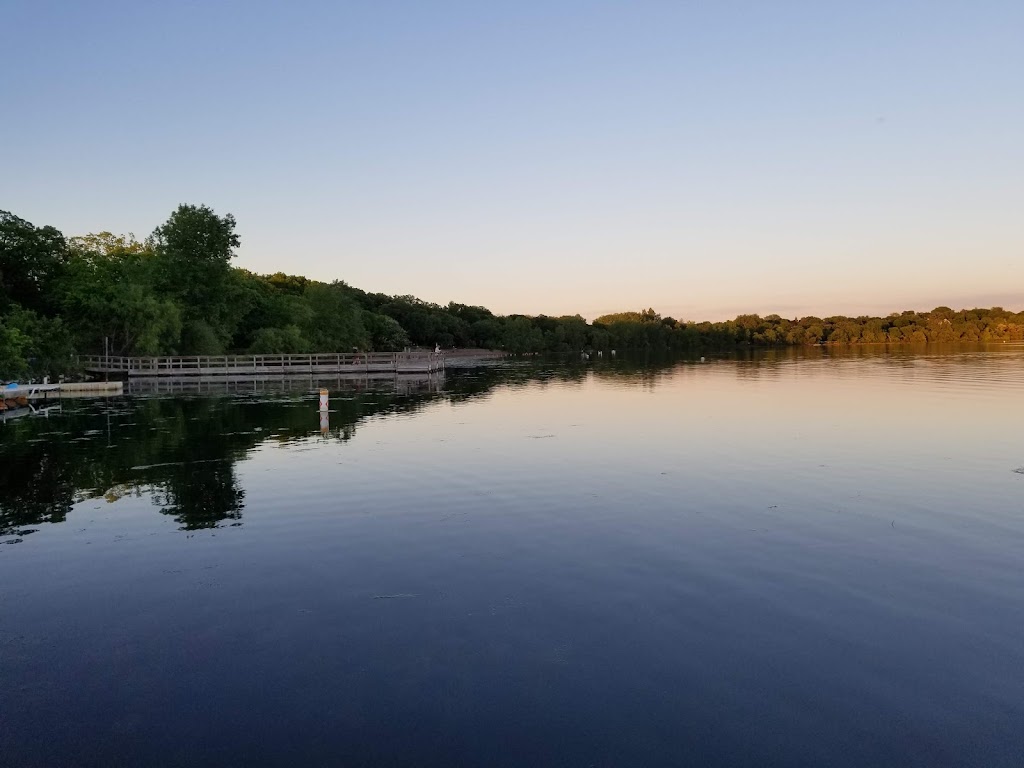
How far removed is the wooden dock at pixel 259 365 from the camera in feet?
228

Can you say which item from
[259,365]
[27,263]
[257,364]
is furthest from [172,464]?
[27,263]

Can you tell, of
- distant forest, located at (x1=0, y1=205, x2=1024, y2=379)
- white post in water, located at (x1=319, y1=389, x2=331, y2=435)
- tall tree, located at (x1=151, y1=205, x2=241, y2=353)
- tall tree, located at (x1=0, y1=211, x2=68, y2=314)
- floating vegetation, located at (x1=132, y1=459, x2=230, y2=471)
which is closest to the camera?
floating vegetation, located at (x1=132, y1=459, x2=230, y2=471)

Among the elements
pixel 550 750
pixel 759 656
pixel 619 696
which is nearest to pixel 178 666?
pixel 550 750

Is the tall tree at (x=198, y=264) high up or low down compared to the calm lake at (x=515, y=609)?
up

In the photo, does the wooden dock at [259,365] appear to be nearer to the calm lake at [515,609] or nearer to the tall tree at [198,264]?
the tall tree at [198,264]

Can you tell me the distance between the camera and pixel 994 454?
22.3 metres

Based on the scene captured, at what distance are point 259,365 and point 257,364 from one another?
0.91 feet

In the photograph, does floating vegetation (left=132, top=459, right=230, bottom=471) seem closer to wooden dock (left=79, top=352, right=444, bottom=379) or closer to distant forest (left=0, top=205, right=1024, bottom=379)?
distant forest (left=0, top=205, right=1024, bottom=379)

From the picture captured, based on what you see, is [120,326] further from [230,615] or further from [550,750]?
[550,750]

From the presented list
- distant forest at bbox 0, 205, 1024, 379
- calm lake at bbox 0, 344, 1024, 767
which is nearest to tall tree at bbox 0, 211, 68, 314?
distant forest at bbox 0, 205, 1024, 379

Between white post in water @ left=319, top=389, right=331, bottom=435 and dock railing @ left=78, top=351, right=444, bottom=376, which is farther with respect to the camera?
dock railing @ left=78, top=351, right=444, bottom=376

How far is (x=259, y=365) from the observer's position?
251ft

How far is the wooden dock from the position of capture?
6956 cm

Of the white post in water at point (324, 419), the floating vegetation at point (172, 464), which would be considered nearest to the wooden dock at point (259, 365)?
the white post in water at point (324, 419)
